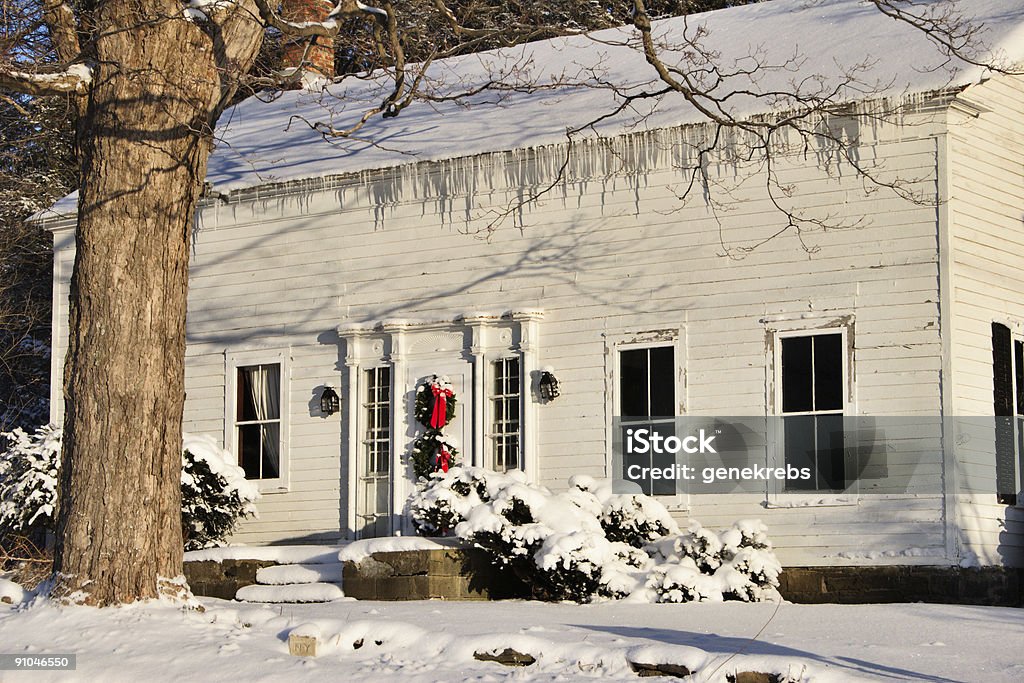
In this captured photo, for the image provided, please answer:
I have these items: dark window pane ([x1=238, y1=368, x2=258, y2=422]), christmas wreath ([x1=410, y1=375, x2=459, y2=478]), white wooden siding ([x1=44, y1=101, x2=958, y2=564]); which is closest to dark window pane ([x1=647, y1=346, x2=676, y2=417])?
white wooden siding ([x1=44, y1=101, x2=958, y2=564])

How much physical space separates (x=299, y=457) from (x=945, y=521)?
7703mm

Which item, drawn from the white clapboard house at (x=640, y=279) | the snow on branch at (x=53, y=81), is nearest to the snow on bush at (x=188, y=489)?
the white clapboard house at (x=640, y=279)

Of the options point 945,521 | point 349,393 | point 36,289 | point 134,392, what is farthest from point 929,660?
point 36,289

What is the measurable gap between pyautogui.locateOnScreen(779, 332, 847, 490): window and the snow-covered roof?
2.46 m

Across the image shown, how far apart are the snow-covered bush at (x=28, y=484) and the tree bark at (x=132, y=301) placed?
18.5ft

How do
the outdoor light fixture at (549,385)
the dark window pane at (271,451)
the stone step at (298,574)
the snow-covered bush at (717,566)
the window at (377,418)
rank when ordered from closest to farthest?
the snow-covered bush at (717,566) < the stone step at (298,574) < the outdoor light fixture at (549,385) < the window at (377,418) < the dark window pane at (271,451)

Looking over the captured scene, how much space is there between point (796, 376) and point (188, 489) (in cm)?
703

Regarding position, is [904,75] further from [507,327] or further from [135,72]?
[135,72]

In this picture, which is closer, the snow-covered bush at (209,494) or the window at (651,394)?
the window at (651,394)

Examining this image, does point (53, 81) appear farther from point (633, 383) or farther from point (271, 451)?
point (271, 451)

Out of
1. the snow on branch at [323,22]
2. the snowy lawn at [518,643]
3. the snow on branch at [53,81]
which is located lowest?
the snowy lawn at [518,643]

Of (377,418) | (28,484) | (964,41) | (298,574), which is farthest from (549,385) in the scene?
(28,484)

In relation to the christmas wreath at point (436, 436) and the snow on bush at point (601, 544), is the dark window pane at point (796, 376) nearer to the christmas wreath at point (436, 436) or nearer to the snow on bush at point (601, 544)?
the snow on bush at point (601, 544)

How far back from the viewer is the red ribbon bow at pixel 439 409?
A: 16.4 metres
